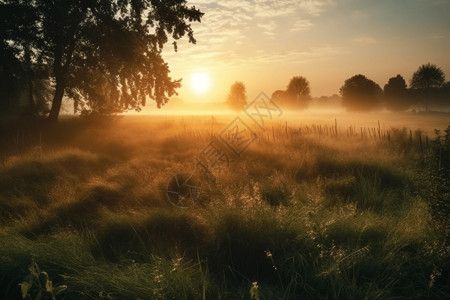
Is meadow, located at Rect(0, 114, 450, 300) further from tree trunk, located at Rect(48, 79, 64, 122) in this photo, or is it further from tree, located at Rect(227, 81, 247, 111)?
tree, located at Rect(227, 81, 247, 111)

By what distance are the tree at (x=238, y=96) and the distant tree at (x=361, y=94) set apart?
19.9m

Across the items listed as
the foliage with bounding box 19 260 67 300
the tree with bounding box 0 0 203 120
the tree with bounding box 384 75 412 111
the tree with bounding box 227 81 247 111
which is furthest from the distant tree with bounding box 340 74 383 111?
the foliage with bounding box 19 260 67 300

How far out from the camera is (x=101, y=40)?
14.8 metres

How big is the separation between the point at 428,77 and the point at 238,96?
3626 cm

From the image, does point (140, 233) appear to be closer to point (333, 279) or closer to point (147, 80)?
point (333, 279)

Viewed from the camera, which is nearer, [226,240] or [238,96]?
[226,240]

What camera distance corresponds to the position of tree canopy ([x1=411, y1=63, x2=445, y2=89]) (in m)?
55.2

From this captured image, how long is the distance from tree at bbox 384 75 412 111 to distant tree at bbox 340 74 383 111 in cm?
558

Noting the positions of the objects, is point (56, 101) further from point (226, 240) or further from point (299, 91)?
point (299, 91)

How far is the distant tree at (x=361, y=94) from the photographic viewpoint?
177 ft

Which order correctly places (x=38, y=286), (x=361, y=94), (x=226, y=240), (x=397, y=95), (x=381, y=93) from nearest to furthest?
1. (x=38, y=286)
2. (x=226, y=240)
3. (x=361, y=94)
4. (x=397, y=95)
5. (x=381, y=93)

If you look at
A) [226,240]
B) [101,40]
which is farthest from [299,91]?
[226,240]

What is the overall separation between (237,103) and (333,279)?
57420 mm

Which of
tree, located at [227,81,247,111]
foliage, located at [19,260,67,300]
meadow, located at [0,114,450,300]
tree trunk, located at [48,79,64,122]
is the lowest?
meadow, located at [0,114,450,300]
